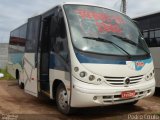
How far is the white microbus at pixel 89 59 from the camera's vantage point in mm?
8164

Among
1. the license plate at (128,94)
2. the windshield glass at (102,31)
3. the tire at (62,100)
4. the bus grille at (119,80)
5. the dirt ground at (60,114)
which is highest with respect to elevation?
the windshield glass at (102,31)

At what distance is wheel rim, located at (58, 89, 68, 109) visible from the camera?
346 inches

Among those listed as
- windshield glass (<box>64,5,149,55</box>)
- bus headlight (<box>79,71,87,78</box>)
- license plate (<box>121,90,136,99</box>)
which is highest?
windshield glass (<box>64,5,149,55</box>)

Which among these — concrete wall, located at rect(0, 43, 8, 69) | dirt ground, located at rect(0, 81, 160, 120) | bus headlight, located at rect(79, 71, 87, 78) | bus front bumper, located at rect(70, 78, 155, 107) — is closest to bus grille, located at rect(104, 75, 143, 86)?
bus front bumper, located at rect(70, 78, 155, 107)

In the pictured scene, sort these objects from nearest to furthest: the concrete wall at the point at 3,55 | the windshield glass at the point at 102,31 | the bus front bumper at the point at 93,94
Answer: the bus front bumper at the point at 93,94 → the windshield glass at the point at 102,31 → the concrete wall at the point at 3,55

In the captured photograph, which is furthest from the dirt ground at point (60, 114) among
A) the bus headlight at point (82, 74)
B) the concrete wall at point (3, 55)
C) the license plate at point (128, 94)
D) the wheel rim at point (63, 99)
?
the concrete wall at point (3, 55)

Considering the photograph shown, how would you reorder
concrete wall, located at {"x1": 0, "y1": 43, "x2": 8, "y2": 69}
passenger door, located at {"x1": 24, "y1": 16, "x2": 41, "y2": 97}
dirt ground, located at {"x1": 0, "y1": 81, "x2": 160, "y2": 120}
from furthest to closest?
concrete wall, located at {"x1": 0, "y1": 43, "x2": 8, "y2": 69}
passenger door, located at {"x1": 24, "y1": 16, "x2": 41, "y2": 97}
dirt ground, located at {"x1": 0, "y1": 81, "x2": 160, "y2": 120}

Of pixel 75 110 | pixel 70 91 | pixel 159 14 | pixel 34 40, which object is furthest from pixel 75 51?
pixel 159 14

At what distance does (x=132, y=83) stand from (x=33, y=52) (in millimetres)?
3649

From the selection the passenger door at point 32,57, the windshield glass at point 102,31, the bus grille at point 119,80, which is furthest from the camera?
the passenger door at point 32,57

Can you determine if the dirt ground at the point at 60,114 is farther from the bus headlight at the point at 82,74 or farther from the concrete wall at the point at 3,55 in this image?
the concrete wall at the point at 3,55

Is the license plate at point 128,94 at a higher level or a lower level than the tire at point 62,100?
higher

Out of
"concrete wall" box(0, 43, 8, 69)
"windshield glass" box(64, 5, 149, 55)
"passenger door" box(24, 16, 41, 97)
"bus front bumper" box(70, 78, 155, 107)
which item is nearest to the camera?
"bus front bumper" box(70, 78, 155, 107)

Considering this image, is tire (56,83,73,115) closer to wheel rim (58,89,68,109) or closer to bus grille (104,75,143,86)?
wheel rim (58,89,68,109)
